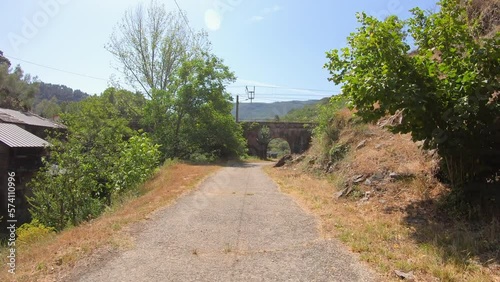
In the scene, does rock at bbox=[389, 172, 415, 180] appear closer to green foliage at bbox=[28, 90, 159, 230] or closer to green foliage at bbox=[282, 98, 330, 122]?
green foliage at bbox=[28, 90, 159, 230]

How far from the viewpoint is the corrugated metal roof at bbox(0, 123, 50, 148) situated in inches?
648

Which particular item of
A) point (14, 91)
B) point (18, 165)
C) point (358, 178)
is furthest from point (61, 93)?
point (358, 178)

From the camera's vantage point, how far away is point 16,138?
1764 centimetres

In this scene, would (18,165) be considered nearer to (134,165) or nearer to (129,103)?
(134,165)

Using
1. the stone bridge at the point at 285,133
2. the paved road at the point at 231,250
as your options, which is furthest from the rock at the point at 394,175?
the stone bridge at the point at 285,133

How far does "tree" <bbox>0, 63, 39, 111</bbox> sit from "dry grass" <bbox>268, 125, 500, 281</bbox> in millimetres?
35168

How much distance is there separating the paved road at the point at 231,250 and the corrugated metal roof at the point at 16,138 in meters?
12.8

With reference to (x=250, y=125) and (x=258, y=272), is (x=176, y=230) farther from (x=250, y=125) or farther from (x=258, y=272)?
(x=250, y=125)

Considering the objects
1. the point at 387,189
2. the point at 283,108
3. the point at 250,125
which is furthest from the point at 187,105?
the point at 283,108

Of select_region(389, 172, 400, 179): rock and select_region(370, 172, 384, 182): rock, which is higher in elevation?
select_region(389, 172, 400, 179): rock

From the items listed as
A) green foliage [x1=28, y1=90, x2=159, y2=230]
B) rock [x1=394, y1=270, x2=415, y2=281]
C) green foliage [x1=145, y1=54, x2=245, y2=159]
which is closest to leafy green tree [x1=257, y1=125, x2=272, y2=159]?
green foliage [x1=145, y1=54, x2=245, y2=159]

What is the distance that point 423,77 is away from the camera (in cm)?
602

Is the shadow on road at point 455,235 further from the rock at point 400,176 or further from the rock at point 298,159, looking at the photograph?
the rock at point 298,159

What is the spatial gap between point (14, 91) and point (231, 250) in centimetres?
4225
